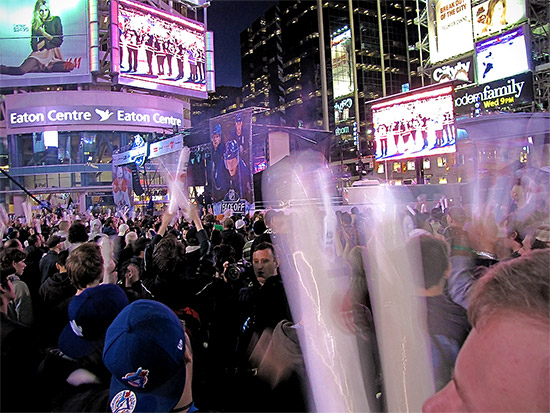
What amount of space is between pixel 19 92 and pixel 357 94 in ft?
184

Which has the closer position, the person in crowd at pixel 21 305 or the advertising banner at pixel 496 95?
the person in crowd at pixel 21 305

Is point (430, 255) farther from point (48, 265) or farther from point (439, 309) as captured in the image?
point (48, 265)

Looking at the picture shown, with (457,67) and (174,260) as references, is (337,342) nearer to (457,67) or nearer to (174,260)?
(174,260)

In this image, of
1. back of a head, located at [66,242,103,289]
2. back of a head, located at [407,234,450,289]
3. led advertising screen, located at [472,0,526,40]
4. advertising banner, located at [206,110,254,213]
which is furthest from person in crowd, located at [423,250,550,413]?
led advertising screen, located at [472,0,526,40]

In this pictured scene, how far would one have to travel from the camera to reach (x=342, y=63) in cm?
6988

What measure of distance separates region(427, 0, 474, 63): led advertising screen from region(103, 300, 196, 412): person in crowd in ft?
89.1

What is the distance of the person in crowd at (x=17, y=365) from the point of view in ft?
4.74

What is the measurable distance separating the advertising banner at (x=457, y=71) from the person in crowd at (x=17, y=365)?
85.3ft

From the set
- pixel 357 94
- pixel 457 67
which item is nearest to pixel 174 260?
pixel 457 67

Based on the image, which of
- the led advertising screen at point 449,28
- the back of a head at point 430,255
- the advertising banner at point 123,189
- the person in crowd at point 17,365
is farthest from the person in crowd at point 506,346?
the led advertising screen at point 449,28

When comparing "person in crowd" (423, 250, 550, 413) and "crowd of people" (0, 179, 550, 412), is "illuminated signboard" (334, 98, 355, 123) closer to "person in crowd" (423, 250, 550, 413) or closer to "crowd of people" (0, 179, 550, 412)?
"crowd of people" (0, 179, 550, 412)

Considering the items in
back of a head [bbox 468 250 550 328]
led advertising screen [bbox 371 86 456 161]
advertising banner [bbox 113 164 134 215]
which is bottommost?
back of a head [bbox 468 250 550 328]

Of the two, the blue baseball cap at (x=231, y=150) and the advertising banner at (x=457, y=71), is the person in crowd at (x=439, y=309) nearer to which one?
the blue baseball cap at (x=231, y=150)

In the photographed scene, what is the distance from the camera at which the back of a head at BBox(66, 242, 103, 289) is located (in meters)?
2.70
